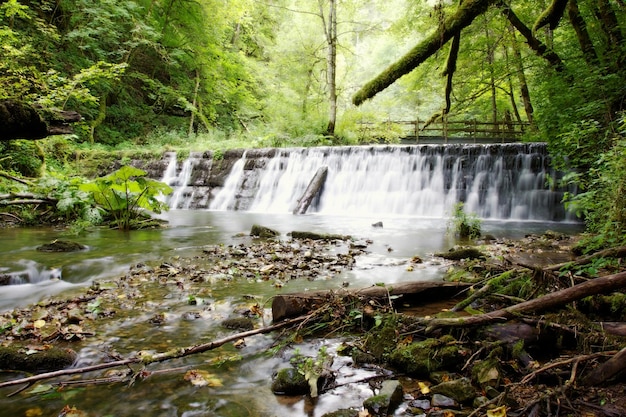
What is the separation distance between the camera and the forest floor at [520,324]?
5.36ft

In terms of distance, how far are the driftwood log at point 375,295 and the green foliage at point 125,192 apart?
5.81 m

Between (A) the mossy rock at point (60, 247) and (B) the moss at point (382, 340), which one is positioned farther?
(A) the mossy rock at point (60, 247)

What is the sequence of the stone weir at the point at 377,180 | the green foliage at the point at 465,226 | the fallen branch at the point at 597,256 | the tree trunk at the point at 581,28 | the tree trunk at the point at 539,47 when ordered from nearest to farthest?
the fallen branch at the point at 597,256 → the green foliage at the point at 465,226 → the tree trunk at the point at 581,28 → the tree trunk at the point at 539,47 → the stone weir at the point at 377,180

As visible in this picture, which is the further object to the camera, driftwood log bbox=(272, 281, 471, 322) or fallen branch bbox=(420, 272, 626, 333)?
driftwood log bbox=(272, 281, 471, 322)

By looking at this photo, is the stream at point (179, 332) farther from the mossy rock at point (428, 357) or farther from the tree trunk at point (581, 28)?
the tree trunk at point (581, 28)

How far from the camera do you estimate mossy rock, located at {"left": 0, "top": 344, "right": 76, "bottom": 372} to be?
7.36 ft

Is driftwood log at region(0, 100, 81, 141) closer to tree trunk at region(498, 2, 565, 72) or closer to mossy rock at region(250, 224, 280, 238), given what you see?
mossy rock at region(250, 224, 280, 238)

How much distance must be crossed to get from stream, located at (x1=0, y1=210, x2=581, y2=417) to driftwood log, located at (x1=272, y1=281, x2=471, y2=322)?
0.82 ft

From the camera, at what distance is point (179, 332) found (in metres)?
2.83

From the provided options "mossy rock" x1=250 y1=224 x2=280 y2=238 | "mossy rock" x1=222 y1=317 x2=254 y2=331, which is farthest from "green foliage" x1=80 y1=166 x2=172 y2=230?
"mossy rock" x1=222 y1=317 x2=254 y2=331

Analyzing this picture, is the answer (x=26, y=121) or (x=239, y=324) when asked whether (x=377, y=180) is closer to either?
(x=26, y=121)

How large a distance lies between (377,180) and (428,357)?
11353 millimetres

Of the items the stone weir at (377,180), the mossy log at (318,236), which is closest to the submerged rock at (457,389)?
the mossy log at (318,236)

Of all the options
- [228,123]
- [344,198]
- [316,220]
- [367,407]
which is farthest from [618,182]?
[228,123]
